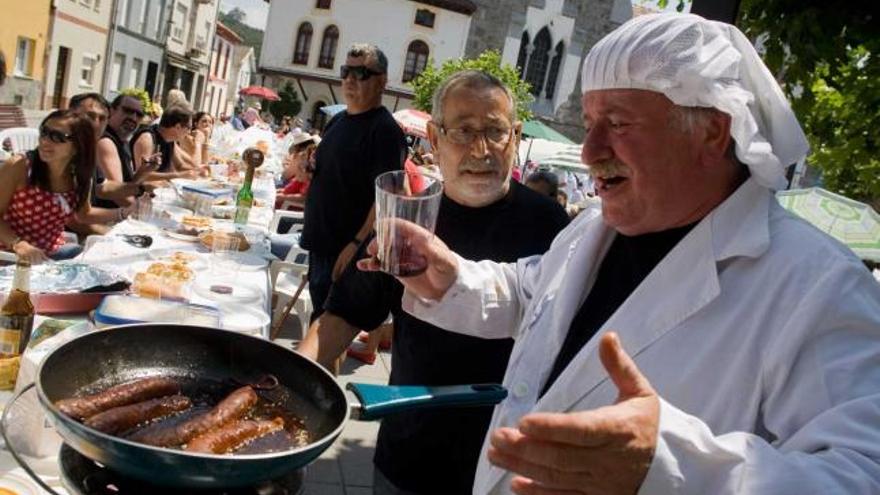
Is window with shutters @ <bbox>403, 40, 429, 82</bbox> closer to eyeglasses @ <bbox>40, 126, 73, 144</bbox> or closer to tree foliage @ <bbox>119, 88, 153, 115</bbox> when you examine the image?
tree foliage @ <bbox>119, 88, 153, 115</bbox>

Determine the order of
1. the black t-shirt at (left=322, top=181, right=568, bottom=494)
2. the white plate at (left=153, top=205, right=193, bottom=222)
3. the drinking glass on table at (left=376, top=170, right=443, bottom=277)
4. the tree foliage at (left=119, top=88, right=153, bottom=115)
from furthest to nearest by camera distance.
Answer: the tree foliage at (left=119, top=88, right=153, bottom=115), the white plate at (left=153, top=205, right=193, bottom=222), the black t-shirt at (left=322, top=181, right=568, bottom=494), the drinking glass on table at (left=376, top=170, right=443, bottom=277)

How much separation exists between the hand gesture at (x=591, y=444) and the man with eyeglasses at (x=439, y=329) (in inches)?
49.2

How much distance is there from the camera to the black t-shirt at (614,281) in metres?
1.58

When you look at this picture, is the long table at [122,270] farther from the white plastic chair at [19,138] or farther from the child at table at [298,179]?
the child at table at [298,179]

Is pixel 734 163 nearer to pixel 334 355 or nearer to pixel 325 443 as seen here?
pixel 325 443

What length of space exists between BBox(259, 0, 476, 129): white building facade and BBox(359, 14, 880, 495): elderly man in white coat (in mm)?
41193

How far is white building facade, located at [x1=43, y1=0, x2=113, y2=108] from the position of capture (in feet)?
85.7

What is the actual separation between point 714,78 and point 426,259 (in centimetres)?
79

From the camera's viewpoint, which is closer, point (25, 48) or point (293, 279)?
point (293, 279)

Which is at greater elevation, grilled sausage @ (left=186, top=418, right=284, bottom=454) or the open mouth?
the open mouth

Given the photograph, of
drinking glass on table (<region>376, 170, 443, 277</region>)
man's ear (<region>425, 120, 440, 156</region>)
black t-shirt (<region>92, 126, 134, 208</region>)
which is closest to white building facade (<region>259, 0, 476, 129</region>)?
black t-shirt (<region>92, 126, 134, 208</region>)

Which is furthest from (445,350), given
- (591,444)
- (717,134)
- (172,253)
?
(172,253)

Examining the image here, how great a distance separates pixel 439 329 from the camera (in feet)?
7.26

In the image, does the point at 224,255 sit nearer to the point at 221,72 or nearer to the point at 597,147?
the point at 597,147
